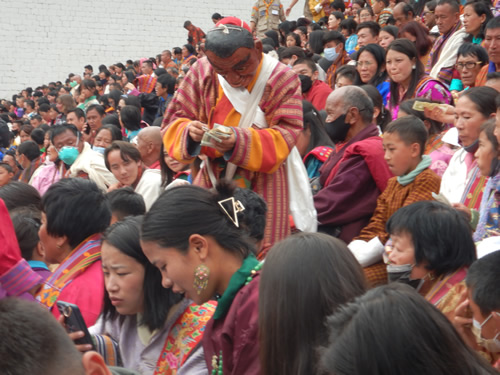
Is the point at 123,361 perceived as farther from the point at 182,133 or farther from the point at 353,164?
the point at 353,164

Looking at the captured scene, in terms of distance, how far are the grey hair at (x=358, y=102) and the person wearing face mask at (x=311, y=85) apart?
2.36 meters

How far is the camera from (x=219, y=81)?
10.1 ft

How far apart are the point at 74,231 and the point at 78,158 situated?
2980 millimetres

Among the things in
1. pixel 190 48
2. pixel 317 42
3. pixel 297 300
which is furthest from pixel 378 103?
pixel 190 48

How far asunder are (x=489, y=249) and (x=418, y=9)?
854 centimetres

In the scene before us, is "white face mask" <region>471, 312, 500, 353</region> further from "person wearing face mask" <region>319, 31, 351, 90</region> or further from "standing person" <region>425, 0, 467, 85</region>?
"person wearing face mask" <region>319, 31, 351, 90</region>

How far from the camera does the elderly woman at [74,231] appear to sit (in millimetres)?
2773

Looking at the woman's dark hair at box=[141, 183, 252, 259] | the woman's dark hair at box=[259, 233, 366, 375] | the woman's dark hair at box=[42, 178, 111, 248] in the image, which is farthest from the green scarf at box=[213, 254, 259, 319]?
the woman's dark hair at box=[42, 178, 111, 248]

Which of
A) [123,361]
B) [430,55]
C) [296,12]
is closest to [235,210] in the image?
[123,361]

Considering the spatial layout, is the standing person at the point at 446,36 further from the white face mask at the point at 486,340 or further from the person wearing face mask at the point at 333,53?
the white face mask at the point at 486,340

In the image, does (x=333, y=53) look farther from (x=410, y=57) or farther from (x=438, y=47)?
(x=410, y=57)

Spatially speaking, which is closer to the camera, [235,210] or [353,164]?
[235,210]

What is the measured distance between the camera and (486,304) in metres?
1.99

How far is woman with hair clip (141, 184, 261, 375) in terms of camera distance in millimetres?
1998
